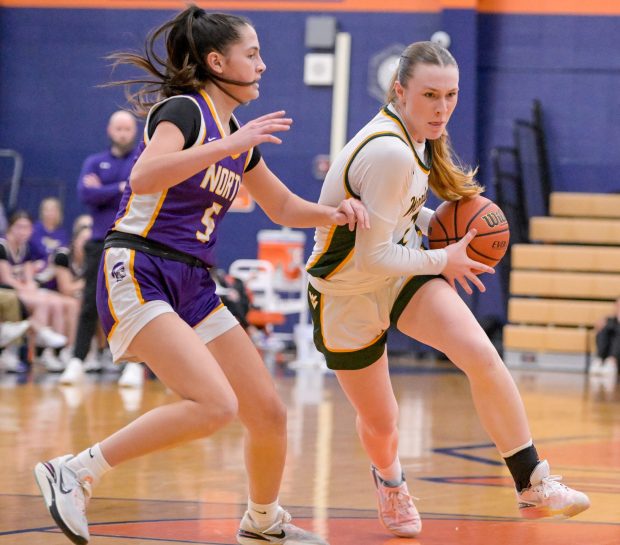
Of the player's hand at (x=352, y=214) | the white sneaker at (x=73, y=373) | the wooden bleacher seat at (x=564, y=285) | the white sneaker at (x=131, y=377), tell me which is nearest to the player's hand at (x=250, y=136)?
the player's hand at (x=352, y=214)

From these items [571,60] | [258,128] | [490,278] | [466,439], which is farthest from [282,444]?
[571,60]

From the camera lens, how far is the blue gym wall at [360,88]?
12555 millimetres

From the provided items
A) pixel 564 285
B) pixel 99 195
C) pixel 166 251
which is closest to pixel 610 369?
pixel 564 285

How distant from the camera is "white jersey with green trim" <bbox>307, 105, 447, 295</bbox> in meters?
3.52

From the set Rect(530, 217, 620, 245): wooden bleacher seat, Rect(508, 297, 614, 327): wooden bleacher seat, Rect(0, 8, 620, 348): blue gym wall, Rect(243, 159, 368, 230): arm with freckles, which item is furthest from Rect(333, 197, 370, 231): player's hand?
Rect(530, 217, 620, 245): wooden bleacher seat

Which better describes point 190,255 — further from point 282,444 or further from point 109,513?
point 109,513

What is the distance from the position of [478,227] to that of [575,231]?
8.75 metres

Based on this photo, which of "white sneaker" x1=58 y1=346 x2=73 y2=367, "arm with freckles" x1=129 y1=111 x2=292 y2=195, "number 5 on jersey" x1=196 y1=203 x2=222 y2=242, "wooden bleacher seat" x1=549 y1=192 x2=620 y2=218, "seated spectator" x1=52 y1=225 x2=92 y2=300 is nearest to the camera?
"arm with freckles" x1=129 y1=111 x2=292 y2=195

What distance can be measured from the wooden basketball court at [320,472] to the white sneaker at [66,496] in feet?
1.14

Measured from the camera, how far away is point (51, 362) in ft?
30.5

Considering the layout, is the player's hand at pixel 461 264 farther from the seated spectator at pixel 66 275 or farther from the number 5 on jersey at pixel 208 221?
the seated spectator at pixel 66 275

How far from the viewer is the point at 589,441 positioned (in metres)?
6.04

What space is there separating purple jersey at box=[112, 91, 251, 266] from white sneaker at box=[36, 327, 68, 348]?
639 cm

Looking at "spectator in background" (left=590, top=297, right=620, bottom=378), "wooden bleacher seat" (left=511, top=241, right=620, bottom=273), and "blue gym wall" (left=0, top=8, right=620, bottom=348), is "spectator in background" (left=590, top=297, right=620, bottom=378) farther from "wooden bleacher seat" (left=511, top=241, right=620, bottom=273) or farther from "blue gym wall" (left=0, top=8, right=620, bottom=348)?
"blue gym wall" (left=0, top=8, right=620, bottom=348)
